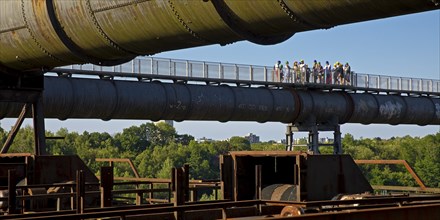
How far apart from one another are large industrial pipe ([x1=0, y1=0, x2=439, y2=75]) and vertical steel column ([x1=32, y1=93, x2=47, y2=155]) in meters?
2.55

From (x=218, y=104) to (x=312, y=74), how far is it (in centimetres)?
873

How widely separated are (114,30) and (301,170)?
4892 millimetres

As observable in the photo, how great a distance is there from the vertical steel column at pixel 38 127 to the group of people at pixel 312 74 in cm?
2140

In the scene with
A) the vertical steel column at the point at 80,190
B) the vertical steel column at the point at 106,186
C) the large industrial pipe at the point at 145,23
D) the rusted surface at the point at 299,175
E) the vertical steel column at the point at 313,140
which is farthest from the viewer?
the vertical steel column at the point at 313,140

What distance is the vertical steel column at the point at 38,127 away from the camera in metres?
22.2

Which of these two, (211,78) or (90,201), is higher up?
(211,78)

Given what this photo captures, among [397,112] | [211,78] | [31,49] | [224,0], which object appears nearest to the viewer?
[224,0]

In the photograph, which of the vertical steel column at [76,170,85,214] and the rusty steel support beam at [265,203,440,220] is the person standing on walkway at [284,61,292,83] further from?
the vertical steel column at [76,170,85,214]

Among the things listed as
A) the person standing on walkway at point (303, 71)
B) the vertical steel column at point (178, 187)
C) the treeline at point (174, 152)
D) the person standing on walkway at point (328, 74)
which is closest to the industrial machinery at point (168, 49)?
the vertical steel column at point (178, 187)

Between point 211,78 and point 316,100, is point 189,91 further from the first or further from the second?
point 316,100

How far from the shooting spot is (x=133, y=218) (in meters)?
14.9

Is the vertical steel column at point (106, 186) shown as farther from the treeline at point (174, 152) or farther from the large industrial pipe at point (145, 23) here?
the treeline at point (174, 152)

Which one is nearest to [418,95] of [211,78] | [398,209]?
[211,78]

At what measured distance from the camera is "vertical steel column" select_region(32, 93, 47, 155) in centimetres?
2217
